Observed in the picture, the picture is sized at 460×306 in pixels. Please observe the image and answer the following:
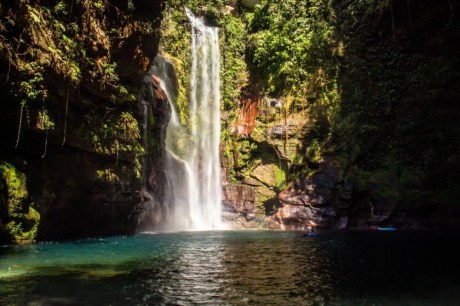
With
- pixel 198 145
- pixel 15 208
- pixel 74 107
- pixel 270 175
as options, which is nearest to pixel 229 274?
pixel 15 208

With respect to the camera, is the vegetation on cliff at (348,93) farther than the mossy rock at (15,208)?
Yes

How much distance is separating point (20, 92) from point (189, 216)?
1714 cm

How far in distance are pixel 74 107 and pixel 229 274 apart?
10.5 metres

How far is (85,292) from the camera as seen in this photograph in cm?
916

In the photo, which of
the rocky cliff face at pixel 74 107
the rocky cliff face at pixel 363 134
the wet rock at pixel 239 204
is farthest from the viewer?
the wet rock at pixel 239 204

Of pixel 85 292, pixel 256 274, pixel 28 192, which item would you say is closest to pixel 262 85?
pixel 28 192

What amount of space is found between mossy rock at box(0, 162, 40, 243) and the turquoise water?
2.47 ft

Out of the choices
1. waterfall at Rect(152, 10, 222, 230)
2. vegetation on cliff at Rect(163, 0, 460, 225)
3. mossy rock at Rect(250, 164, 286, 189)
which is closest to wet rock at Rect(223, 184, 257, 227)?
waterfall at Rect(152, 10, 222, 230)

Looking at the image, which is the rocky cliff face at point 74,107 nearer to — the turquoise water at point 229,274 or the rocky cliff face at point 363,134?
the turquoise water at point 229,274

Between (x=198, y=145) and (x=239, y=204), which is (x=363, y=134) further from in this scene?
(x=198, y=145)

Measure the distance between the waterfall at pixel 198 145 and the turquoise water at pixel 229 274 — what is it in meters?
11.7

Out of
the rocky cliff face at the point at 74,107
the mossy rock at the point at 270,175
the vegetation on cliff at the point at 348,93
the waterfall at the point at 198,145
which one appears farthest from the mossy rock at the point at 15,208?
the mossy rock at the point at 270,175

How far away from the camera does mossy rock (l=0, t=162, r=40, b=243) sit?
15.4 metres

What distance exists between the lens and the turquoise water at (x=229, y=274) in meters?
8.85
